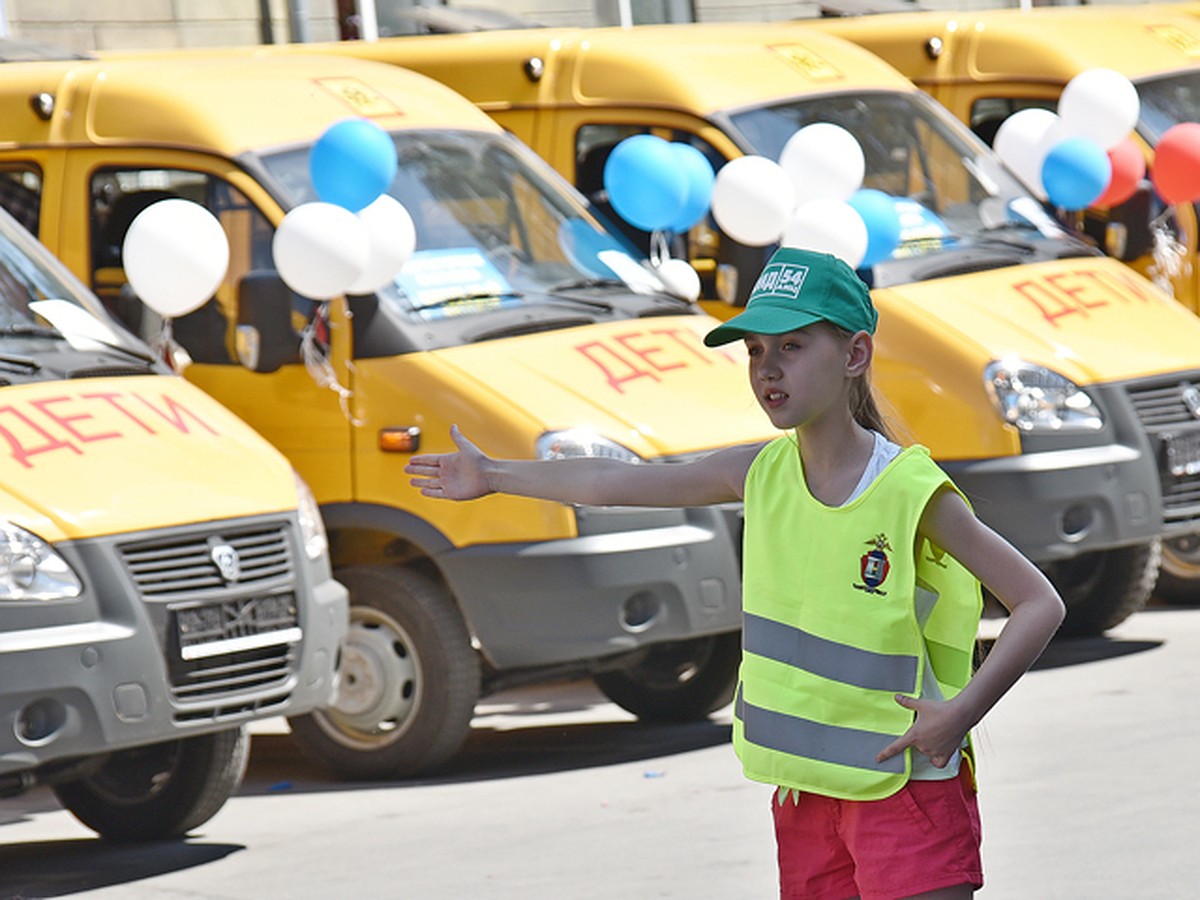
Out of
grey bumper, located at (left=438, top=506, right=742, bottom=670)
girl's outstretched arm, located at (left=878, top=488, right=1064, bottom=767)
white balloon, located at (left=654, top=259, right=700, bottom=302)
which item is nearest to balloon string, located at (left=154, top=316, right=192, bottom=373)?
grey bumper, located at (left=438, top=506, right=742, bottom=670)

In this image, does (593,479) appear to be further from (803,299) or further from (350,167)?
(350,167)

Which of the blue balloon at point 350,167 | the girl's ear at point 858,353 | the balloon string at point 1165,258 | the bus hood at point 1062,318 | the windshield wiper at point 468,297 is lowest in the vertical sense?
the balloon string at point 1165,258

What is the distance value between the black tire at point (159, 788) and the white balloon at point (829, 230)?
3.32m

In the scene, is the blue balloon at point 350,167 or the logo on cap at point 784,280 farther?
the blue balloon at point 350,167

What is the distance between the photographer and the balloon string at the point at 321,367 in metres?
8.82

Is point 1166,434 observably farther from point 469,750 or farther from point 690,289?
point 469,750

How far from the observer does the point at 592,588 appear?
8414mm

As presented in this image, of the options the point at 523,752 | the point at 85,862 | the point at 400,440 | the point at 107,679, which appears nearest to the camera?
the point at 107,679

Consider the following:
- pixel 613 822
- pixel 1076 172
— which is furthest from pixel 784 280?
pixel 1076 172

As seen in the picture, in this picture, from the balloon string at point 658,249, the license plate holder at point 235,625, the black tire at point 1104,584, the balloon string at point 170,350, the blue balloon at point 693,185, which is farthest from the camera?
the black tire at point 1104,584

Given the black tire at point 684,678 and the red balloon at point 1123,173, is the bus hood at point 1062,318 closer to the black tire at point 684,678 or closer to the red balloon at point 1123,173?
the red balloon at point 1123,173

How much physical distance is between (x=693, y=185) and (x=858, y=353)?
20.3ft

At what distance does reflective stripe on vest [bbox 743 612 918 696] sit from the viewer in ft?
12.6

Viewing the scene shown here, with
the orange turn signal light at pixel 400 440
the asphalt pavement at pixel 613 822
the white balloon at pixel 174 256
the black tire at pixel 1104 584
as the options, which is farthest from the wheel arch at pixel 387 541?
the black tire at pixel 1104 584
